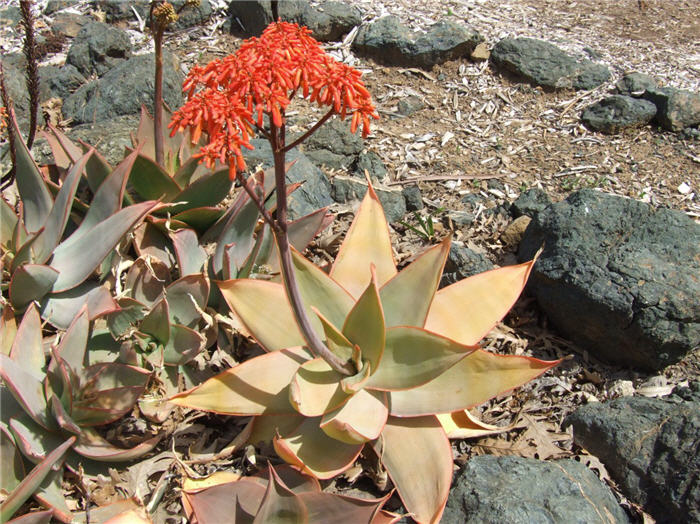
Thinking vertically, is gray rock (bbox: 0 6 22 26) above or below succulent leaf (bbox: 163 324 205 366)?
above

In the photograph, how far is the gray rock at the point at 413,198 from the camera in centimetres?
402

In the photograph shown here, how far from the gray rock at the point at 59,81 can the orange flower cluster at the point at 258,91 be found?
384cm

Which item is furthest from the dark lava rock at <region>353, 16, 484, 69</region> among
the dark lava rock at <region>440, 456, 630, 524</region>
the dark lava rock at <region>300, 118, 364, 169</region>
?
the dark lava rock at <region>440, 456, 630, 524</region>

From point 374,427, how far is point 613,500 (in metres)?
1.03

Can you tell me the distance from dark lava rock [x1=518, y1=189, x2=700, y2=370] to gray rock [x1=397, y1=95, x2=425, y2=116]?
2.02 metres

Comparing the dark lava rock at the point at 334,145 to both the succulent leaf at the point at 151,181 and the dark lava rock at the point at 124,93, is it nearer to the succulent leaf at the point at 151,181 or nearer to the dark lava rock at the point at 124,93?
the dark lava rock at the point at 124,93

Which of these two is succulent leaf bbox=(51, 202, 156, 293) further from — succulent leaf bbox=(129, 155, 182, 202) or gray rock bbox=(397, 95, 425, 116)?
gray rock bbox=(397, 95, 425, 116)

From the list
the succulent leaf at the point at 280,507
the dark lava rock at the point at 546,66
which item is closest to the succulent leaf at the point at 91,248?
the succulent leaf at the point at 280,507

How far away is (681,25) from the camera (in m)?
6.43

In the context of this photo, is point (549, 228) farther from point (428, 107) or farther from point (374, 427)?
point (428, 107)

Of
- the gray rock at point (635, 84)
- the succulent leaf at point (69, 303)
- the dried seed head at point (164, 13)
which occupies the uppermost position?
the dried seed head at point (164, 13)

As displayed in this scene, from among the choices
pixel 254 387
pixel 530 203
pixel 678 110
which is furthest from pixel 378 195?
pixel 678 110

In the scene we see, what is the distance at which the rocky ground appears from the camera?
247cm

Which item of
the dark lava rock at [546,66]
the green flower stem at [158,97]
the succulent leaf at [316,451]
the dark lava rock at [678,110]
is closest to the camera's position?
the succulent leaf at [316,451]
